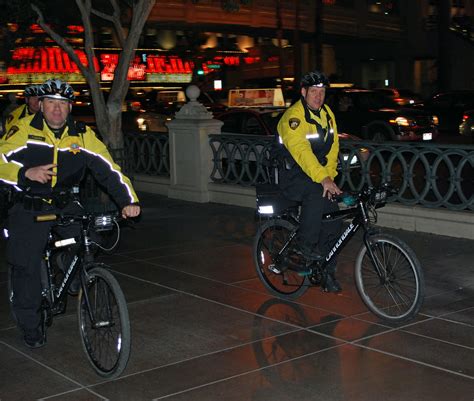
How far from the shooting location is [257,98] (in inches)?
965

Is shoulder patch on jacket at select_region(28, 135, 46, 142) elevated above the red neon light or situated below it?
below

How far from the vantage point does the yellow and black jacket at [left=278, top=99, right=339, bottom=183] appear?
6.58 meters

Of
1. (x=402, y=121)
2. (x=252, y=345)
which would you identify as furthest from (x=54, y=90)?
(x=402, y=121)

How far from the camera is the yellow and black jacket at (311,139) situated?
259 inches

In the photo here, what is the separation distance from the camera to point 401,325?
21.1 feet

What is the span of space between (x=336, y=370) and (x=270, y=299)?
1.94m

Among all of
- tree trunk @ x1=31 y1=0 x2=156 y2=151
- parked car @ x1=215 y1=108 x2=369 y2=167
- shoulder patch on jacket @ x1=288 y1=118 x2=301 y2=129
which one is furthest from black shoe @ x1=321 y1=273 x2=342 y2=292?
parked car @ x1=215 y1=108 x2=369 y2=167

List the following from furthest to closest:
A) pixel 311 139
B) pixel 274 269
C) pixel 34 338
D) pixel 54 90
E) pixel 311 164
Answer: pixel 274 269 < pixel 311 139 < pixel 311 164 < pixel 34 338 < pixel 54 90

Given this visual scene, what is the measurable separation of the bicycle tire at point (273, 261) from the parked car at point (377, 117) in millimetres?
13611

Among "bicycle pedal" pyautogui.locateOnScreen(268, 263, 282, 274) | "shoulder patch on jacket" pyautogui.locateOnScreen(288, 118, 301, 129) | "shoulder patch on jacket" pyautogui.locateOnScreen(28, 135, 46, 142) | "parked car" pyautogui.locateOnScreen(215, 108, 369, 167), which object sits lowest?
"bicycle pedal" pyautogui.locateOnScreen(268, 263, 282, 274)

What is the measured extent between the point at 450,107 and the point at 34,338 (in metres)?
24.3

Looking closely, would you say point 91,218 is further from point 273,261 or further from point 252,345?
point 273,261

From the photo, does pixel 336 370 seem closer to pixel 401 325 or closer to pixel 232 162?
pixel 401 325

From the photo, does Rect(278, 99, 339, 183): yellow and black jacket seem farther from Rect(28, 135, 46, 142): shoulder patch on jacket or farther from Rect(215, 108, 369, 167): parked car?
Rect(215, 108, 369, 167): parked car
